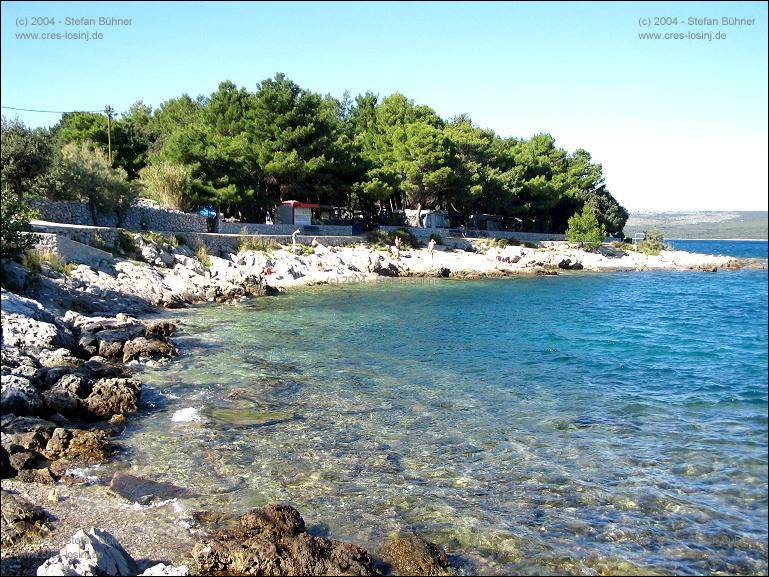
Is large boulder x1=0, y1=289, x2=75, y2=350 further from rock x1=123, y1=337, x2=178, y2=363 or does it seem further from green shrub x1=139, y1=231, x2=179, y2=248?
green shrub x1=139, y1=231, x2=179, y2=248

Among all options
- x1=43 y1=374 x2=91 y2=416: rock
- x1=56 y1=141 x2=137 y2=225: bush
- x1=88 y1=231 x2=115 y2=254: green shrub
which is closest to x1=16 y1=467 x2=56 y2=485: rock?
x1=43 y1=374 x2=91 y2=416: rock

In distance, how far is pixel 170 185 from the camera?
146ft

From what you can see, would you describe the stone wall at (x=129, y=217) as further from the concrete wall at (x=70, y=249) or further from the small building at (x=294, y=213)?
the small building at (x=294, y=213)

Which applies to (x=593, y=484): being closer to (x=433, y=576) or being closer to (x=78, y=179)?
(x=433, y=576)

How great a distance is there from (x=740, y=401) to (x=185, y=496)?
12974mm

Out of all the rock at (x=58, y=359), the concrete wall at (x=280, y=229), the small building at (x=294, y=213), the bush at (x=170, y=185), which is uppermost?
the bush at (x=170, y=185)

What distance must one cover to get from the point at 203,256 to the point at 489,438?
31.2 metres

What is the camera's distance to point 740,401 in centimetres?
1396

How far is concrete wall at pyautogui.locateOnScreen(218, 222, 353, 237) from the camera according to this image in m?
47.5

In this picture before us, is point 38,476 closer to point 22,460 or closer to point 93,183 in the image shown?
point 22,460

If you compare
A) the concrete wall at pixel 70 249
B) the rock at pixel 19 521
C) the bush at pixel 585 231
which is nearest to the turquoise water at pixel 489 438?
the rock at pixel 19 521

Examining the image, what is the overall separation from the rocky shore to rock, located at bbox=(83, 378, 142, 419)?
23 millimetres

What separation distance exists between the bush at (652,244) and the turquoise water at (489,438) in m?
57.8

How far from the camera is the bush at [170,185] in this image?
146 ft
